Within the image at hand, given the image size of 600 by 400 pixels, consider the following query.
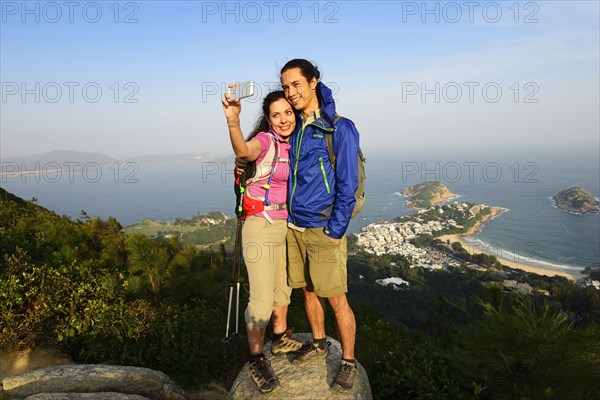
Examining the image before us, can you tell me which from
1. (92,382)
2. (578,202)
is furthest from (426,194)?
(92,382)

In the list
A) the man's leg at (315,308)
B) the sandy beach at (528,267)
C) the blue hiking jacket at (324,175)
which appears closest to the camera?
the blue hiking jacket at (324,175)

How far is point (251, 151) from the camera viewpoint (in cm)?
308

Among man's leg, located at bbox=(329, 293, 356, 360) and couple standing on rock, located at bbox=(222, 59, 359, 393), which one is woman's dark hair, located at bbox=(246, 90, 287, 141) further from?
man's leg, located at bbox=(329, 293, 356, 360)

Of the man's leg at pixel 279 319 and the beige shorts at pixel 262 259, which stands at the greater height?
the beige shorts at pixel 262 259

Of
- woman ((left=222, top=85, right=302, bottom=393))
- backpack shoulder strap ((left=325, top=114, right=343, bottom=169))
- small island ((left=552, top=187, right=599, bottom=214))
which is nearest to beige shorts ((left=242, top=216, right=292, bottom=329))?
woman ((left=222, top=85, right=302, bottom=393))

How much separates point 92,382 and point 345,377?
2624 mm

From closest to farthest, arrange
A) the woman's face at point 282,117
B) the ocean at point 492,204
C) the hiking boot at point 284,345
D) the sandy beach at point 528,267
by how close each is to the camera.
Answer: the woman's face at point 282,117
the hiking boot at point 284,345
the sandy beach at point 528,267
the ocean at point 492,204

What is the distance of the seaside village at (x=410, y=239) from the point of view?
195ft

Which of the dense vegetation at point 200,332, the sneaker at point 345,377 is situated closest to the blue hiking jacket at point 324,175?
the sneaker at point 345,377

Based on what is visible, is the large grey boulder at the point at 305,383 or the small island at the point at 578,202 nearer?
the large grey boulder at the point at 305,383

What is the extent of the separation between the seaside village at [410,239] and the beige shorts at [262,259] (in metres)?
42.2

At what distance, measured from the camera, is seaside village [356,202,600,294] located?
59406 mm

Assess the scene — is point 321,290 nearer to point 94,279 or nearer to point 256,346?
point 256,346

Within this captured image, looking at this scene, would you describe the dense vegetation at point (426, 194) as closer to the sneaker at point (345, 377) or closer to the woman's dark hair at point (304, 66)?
the sneaker at point (345, 377)
